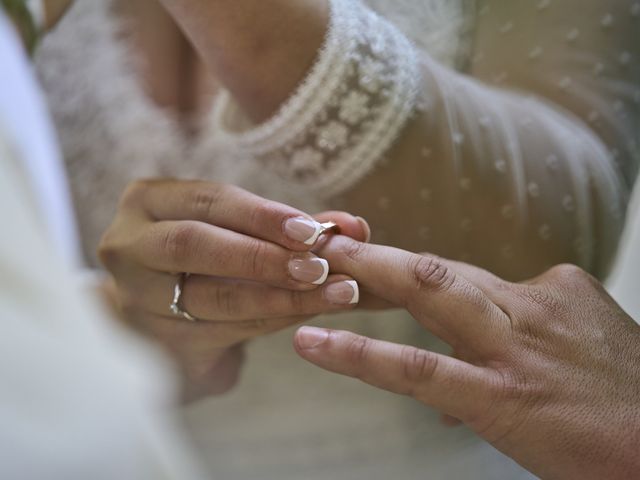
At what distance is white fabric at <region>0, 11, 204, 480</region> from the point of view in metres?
0.49

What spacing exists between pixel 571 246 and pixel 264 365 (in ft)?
0.84

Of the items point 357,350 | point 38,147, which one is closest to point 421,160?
point 357,350

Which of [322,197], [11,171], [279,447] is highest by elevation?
[322,197]

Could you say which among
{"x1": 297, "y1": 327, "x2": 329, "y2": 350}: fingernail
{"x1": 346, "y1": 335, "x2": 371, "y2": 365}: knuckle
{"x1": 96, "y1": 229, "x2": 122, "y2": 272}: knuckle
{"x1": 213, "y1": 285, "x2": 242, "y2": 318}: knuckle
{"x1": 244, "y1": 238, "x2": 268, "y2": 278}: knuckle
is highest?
{"x1": 244, "y1": 238, "x2": 268, "y2": 278}: knuckle

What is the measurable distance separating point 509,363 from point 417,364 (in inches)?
2.1

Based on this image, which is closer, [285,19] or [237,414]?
[285,19]

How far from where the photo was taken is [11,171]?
0.53 meters

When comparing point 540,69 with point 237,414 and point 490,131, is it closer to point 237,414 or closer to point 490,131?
point 490,131

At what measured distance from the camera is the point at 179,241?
0.38m

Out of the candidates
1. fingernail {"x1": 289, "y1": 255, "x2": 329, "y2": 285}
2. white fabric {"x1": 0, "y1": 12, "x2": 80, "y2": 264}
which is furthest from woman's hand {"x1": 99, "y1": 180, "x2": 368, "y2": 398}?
white fabric {"x1": 0, "y1": 12, "x2": 80, "y2": 264}

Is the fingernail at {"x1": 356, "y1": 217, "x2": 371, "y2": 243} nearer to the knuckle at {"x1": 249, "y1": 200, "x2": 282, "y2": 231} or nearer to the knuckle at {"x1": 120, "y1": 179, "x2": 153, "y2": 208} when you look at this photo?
the knuckle at {"x1": 249, "y1": 200, "x2": 282, "y2": 231}

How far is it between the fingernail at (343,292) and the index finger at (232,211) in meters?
0.03

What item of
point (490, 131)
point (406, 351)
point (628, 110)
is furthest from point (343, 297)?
point (628, 110)

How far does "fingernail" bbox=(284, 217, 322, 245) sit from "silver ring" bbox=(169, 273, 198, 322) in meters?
0.09
